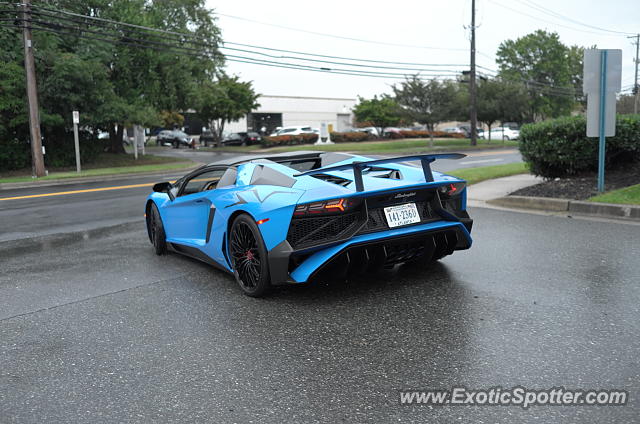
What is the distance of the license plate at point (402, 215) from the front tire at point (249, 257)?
3.59 feet

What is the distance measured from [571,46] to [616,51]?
8547 cm

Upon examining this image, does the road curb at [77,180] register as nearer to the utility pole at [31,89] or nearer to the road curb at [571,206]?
the utility pole at [31,89]

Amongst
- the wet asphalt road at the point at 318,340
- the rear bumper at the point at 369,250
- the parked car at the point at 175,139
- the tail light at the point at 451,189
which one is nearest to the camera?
the wet asphalt road at the point at 318,340

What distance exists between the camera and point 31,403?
10.6ft

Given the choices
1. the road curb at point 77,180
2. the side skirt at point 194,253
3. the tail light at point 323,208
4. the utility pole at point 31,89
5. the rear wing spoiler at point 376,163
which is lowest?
the road curb at point 77,180

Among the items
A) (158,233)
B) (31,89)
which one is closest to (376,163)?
(158,233)

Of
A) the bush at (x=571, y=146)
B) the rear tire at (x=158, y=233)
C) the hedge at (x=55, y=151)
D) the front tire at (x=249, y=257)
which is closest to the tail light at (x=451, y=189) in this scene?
the front tire at (x=249, y=257)

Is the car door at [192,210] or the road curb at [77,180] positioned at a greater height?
the car door at [192,210]

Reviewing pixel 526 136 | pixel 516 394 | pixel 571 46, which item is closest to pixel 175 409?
pixel 516 394

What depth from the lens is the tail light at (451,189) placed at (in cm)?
525

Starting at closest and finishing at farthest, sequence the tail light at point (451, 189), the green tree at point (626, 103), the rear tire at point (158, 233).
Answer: the tail light at point (451, 189)
the rear tire at point (158, 233)
the green tree at point (626, 103)

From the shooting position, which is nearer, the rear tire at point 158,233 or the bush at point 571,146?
the rear tire at point 158,233

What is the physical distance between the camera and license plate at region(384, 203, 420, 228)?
4914mm

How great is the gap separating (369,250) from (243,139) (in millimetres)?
50059
